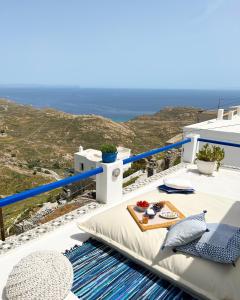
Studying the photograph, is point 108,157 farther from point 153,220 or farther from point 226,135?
point 226,135

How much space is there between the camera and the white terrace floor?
331cm

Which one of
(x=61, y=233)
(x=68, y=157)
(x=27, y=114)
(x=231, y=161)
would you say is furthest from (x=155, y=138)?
(x=61, y=233)

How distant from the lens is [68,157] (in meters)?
52.3

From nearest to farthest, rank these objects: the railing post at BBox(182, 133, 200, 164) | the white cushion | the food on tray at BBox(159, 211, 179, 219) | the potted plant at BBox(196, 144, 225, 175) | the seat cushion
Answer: the seat cushion → the white cushion → the food on tray at BBox(159, 211, 179, 219) → the potted plant at BBox(196, 144, 225, 175) → the railing post at BBox(182, 133, 200, 164)

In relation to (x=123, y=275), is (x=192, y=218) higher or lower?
higher

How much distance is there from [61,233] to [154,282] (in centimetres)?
169

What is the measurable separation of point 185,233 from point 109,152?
2310mm

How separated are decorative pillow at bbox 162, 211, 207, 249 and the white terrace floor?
3.85ft

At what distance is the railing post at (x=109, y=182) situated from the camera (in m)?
4.84

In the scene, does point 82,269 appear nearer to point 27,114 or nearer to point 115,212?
point 115,212

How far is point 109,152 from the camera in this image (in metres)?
4.77

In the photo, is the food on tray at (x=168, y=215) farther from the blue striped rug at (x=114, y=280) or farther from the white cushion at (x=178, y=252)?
the blue striped rug at (x=114, y=280)

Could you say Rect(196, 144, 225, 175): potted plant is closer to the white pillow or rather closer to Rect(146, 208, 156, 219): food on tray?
the white pillow

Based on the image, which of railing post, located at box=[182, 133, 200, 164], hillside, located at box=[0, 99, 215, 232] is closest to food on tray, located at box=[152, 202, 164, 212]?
railing post, located at box=[182, 133, 200, 164]
